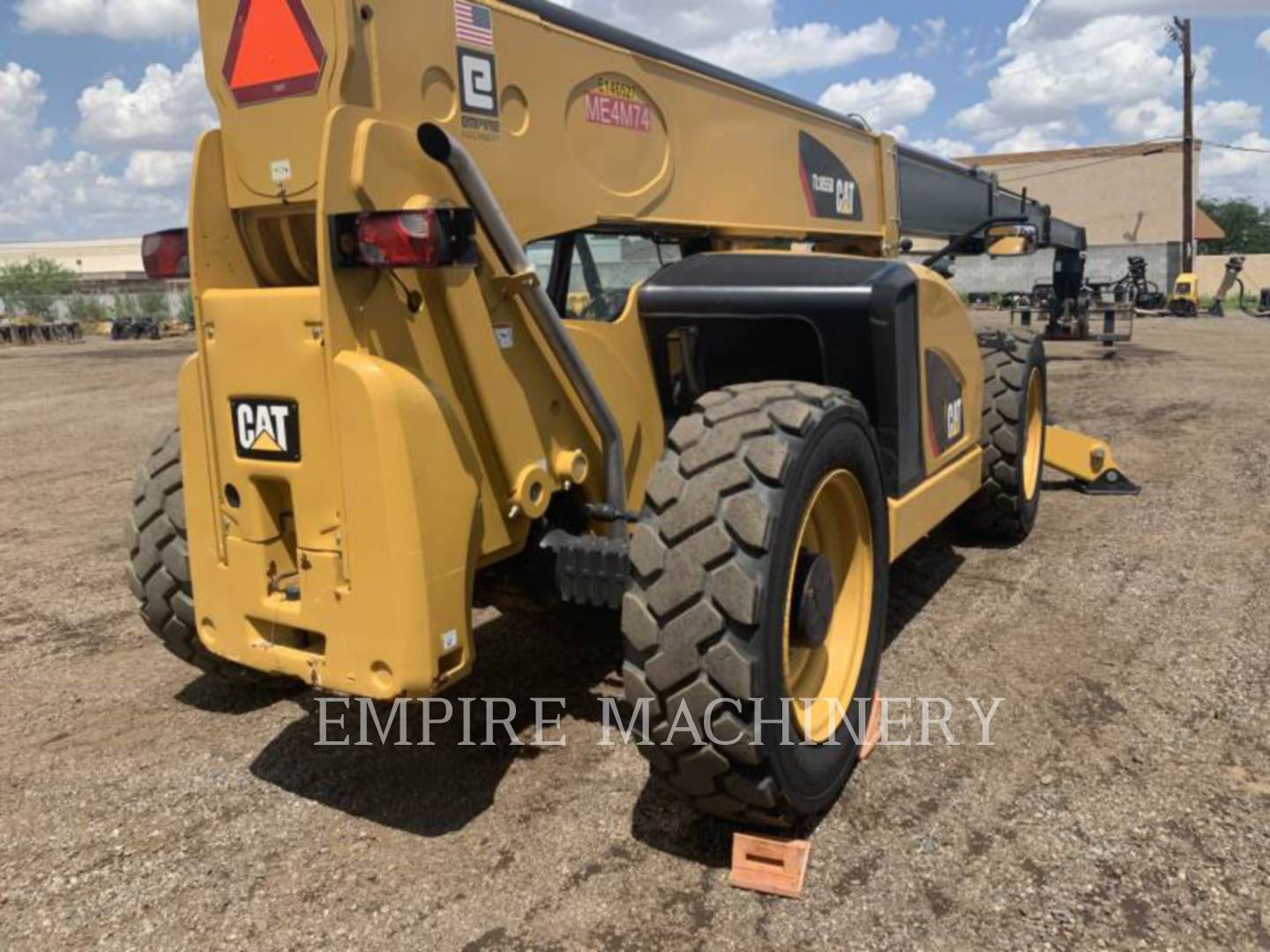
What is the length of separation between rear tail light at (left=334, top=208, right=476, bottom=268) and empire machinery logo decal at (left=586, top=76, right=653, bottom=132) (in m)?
1.06

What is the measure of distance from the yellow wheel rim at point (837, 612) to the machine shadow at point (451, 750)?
3.01 feet

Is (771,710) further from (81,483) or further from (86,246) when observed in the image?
(86,246)

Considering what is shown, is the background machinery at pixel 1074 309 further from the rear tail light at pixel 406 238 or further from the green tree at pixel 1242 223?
the green tree at pixel 1242 223

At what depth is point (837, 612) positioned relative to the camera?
3.57 meters

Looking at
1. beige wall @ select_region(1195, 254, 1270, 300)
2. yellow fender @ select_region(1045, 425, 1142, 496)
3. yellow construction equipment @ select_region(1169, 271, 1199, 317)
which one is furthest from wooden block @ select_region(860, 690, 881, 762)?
beige wall @ select_region(1195, 254, 1270, 300)

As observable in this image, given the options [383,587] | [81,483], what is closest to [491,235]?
[383,587]

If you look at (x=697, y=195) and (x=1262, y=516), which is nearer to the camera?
(x=697, y=195)

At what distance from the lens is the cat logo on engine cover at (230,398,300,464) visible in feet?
9.48

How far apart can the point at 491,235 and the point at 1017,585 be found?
3.56m

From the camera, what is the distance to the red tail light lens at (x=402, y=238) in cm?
259

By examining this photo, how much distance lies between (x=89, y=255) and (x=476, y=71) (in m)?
103

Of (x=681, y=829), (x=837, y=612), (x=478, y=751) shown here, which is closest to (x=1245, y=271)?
(x=837, y=612)

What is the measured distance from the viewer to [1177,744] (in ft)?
11.7

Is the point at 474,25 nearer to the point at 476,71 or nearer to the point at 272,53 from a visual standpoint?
the point at 476,71
